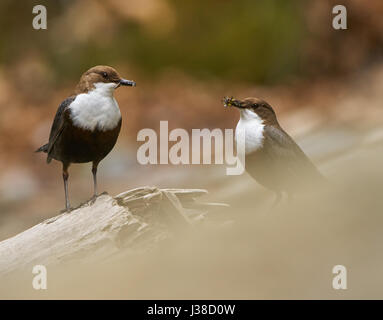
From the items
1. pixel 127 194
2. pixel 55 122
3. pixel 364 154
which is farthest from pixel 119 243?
pixel 364 154

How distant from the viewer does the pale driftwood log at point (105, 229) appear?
11.3 ft

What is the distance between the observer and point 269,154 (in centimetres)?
371

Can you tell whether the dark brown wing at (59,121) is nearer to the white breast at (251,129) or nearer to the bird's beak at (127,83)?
the bird's beak at (127,83)

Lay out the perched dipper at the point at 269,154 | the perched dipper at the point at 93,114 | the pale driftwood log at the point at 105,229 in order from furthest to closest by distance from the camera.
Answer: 1. the perched dipper at the point at 269,154
2. the perched dipper at the point at 93,114
3. the pale driftwood log at the point at 105,229

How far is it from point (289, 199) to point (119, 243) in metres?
0.89

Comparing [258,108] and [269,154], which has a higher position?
[258,108]

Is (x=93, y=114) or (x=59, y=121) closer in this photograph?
(x=93, y=114)

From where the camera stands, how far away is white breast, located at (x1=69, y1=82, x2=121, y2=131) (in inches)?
139

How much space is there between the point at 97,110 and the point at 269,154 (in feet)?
3.08

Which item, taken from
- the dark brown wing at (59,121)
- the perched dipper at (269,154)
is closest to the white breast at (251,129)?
the perched dipper at (269,154)

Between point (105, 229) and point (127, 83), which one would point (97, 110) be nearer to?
point (127, 83)

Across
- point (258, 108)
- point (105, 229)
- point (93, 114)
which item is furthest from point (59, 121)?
point (258, 108)

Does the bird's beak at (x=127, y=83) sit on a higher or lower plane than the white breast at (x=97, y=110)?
higher

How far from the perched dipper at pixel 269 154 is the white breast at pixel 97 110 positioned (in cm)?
62
